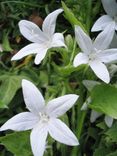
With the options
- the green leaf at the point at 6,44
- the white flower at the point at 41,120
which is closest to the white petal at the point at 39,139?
the white flower at the point at 41,120

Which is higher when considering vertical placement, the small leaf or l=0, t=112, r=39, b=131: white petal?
the small leaf

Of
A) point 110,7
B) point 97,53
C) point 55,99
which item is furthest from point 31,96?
point 110,7

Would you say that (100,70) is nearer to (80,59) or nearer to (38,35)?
(80,59)

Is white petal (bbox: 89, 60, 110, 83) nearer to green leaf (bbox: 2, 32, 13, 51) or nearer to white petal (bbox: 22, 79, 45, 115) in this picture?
white petal (bbox: 22, 79, 45, 115)

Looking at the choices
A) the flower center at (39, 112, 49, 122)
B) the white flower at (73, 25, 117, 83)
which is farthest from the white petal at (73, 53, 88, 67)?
the flower center at (39, 112, 49, 122)

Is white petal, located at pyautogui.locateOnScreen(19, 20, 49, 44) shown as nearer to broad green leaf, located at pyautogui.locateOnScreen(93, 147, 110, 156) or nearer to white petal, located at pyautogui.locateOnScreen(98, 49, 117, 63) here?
white petal, located at pyautogui.locateOnScreen(98, 49, 117, 63)

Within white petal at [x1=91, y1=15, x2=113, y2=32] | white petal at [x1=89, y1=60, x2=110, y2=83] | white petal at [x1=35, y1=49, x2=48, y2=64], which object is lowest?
white petal at [x1=89, y1=60, x2=110, y2=83]

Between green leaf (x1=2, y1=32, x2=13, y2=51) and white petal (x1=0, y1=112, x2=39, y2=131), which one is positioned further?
green leaf (x1=2, y1=32, x2=13, y2=51)

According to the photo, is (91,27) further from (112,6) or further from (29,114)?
(29,114)
